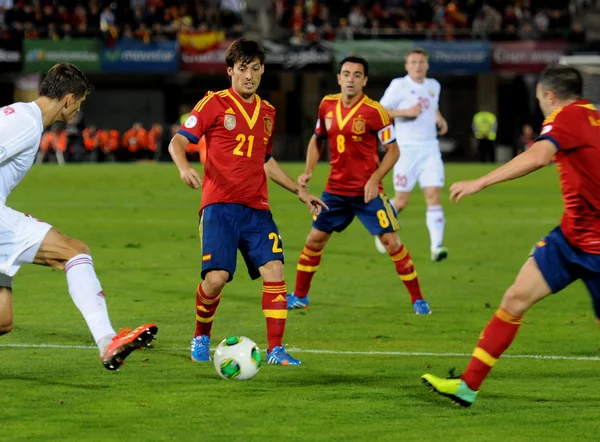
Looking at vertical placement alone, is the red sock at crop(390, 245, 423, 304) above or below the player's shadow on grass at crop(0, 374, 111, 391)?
below

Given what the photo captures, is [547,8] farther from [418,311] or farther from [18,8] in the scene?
[418,311]

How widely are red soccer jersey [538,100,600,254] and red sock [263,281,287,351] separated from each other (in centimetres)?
212

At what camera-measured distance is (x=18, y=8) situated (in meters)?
45.6

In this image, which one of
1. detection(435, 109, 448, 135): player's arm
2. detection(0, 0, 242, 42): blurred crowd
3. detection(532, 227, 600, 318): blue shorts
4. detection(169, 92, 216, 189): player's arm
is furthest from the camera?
detection(0, 0, 242, 42): blurred crowd

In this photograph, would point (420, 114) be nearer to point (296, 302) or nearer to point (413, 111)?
point (413, 111)

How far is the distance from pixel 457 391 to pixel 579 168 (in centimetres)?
138

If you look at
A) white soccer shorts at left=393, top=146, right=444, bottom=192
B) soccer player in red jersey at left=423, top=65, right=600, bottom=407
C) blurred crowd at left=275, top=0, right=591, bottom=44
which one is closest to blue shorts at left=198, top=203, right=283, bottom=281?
soccer player in red jersey at left=423, top=65, right=600, bottom=407

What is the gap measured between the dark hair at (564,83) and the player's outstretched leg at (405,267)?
3.98m

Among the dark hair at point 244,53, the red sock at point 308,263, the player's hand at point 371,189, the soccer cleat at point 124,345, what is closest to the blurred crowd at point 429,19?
the red sock at point 308,263

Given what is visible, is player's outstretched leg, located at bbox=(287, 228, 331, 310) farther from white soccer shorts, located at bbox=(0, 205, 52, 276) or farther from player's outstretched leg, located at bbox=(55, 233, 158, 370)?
white soccer shorts, located at bbox=(0, 205, 52, 276)

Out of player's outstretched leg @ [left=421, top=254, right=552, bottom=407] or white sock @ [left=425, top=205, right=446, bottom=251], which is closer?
player's outstretched leg @ [left=421, top=254, right=552, bottom=407]

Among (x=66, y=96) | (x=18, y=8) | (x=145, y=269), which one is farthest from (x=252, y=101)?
(x=18, y=8)

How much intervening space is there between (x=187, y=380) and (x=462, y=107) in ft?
133

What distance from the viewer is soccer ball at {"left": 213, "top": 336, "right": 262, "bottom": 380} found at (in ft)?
23.9
